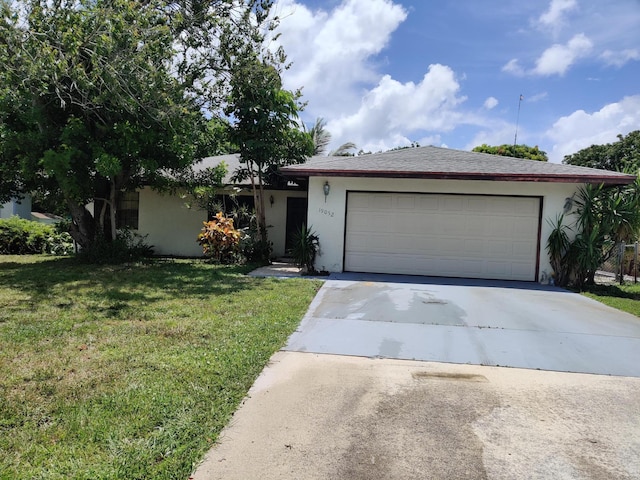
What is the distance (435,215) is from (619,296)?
4314mm

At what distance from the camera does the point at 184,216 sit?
15.4m

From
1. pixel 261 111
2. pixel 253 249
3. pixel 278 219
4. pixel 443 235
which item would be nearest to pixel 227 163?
pixel 278 219

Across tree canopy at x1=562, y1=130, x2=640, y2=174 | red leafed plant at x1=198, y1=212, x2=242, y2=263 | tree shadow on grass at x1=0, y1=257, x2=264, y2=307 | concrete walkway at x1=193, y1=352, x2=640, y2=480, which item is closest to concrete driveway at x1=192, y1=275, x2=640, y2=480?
concrete walkway at x1=193, y1=352, x2=640, y2=480

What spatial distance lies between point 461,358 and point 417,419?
68.3 inches

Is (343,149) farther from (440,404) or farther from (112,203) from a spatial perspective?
(440,404)

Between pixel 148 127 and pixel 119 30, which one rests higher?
pixel 119 30

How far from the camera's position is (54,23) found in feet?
29.9

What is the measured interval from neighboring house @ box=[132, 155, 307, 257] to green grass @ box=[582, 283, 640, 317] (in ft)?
29.0

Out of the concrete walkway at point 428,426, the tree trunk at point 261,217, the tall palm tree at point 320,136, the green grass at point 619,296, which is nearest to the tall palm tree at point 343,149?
the tall palm tree at point 320,136

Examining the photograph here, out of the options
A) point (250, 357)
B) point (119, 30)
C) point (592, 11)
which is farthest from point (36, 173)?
point (592, 11)

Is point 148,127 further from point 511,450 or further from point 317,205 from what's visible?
point 511,450

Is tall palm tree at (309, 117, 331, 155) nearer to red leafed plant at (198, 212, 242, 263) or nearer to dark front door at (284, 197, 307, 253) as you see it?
dark front door at (284, 197, 307, 253)

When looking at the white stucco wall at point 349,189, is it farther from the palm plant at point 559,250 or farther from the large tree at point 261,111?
the large tree at point 261,111

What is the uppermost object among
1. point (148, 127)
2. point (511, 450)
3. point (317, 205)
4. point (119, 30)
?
point (119, 30)
